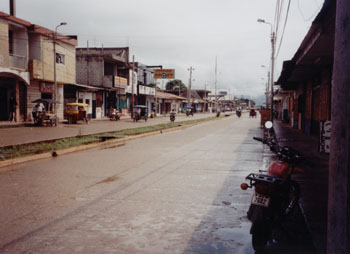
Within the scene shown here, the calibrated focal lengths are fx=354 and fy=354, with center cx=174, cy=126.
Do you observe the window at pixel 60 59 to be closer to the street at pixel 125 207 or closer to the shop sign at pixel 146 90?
the shop sign at pixel 146 90

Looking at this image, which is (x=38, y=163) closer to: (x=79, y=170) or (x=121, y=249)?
(x=79, y=170)

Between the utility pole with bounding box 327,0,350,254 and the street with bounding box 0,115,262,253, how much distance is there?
3.98 feet

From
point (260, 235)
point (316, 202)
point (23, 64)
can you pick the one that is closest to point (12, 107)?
point (23, 64)

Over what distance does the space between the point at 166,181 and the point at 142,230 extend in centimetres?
291

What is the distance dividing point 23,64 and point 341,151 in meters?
28.1

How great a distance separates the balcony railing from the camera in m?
26.2

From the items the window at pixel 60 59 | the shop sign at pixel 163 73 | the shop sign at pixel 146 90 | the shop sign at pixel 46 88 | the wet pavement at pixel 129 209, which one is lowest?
the wet pavement at pixel 129 209

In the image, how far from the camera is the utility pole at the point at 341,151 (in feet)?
9.32

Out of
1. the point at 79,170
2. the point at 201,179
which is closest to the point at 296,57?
the point at 201,179

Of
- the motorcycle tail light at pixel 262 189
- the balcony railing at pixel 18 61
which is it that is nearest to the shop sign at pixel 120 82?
the balcony railing at pixel 18 61

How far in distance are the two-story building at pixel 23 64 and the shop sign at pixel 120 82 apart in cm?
1178

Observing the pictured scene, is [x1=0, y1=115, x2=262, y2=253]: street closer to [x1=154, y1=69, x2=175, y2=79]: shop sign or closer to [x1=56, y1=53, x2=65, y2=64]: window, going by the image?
[x1=56, y1=53, x2=65, y2=64]: window

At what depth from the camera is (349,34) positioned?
2.85 meters

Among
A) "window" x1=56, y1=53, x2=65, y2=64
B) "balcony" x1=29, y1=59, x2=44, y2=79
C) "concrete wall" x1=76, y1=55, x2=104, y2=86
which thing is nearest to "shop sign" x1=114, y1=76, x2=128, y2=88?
"concrete wall" x1=76, y1=55, x2=104, y2=86
